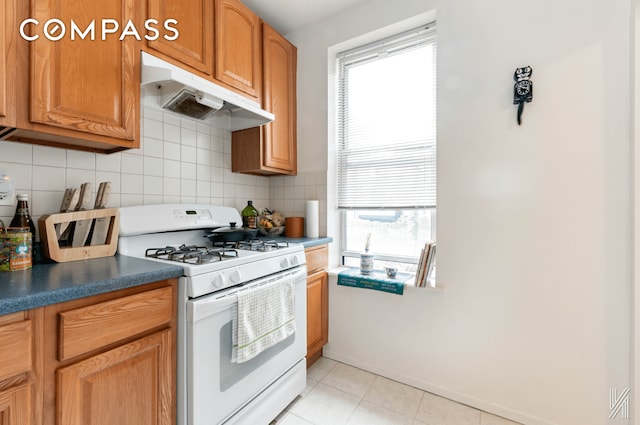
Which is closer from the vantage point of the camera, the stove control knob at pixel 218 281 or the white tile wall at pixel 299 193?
the stove control knob at pixel 218 281

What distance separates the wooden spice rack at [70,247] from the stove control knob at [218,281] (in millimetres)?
574

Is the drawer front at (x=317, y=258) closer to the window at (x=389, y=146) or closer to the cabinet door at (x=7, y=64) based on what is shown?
the window at (x=389, y=146)

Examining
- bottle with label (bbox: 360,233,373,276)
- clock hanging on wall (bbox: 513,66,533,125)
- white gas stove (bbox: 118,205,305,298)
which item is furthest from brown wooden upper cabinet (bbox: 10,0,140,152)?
clock hanging on wall (bbox: 513,66,533,125)

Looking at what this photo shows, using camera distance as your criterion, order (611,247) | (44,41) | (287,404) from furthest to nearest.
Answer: (287,404) < (611,247) < (44,41)

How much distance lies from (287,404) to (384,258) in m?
1.13

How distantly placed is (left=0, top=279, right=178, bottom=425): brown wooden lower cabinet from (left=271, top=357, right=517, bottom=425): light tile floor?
802 mm

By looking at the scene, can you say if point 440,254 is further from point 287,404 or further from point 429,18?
point 429,18

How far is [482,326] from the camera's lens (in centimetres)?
166

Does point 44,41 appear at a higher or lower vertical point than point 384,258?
higher

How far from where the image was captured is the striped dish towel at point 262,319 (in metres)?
1.27

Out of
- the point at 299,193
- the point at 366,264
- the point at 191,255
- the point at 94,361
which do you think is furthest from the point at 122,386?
the point at 299,193

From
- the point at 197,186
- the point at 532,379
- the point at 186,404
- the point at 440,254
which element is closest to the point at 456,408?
the point at 532,379

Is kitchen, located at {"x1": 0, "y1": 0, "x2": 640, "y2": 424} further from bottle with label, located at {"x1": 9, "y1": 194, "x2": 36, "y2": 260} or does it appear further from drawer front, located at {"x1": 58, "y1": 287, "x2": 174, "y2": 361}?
drawer front, located at {"x1": 58, "y1": 287, "x2": 174, "y2": 361}

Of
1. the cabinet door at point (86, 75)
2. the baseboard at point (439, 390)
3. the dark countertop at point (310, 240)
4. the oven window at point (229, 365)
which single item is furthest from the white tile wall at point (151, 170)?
the baseboard at point (439, 390)
